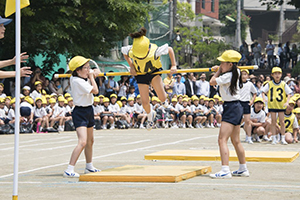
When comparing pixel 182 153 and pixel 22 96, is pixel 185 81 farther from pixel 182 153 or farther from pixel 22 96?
pixel 182 153

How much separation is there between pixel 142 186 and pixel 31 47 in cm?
2012

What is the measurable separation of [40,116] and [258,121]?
904 centimetres

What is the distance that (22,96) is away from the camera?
24375 mm

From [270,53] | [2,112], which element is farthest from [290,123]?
[270,53]

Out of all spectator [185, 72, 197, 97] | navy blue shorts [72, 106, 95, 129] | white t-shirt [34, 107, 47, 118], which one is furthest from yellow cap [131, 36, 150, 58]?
spectator [185, 72, 197, 97]

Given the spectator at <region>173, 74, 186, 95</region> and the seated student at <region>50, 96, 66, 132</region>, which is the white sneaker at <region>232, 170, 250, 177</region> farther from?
the spectator at <region>173, 74, 186, 95</region>

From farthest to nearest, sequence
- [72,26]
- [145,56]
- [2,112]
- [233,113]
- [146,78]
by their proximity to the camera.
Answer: [72,26]
[2,112]
[146,78]
[145,56]
[233,113]

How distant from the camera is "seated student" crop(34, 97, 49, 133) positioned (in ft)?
81.3

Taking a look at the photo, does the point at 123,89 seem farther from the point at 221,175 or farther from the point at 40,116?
the point at 221,175

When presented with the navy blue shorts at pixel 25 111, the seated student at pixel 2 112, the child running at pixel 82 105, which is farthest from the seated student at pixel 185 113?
the child running at pixel 82 105

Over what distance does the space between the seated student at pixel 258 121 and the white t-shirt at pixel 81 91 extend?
30.9 feet

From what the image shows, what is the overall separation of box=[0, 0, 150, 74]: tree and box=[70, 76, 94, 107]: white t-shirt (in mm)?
15860

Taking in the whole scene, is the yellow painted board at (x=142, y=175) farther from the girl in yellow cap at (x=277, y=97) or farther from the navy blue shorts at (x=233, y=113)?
the girl in yellow cap at (x=277, y=97)

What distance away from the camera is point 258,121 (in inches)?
796
